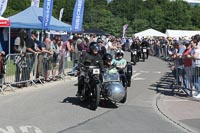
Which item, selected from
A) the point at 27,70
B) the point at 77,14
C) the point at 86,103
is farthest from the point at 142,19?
the point at 86,103

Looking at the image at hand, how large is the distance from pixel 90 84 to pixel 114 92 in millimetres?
643

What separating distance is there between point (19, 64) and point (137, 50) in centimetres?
1986

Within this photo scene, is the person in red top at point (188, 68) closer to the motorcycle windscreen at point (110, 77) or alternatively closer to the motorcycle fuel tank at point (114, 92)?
the motorcycle windscreen at point (110, 77)

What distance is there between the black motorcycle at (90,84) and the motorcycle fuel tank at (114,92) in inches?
12.7

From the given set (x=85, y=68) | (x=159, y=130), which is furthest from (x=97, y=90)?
(x=159, y=130)

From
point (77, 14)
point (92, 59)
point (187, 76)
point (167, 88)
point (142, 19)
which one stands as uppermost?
point (142, 19)

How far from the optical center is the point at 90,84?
11.4 metres

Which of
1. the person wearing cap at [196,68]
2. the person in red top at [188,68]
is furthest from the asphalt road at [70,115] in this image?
the person wearing cap at [196,68]

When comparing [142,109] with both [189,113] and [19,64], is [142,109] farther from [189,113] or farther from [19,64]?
[19,64]

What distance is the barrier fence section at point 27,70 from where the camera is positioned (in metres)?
14.6

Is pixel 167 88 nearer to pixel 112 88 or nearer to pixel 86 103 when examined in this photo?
pixel 86 103

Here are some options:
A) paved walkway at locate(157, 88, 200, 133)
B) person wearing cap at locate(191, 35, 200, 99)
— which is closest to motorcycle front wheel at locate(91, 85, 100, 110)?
paved walkway at locate(157, 88, 200, 133)

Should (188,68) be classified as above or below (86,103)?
above

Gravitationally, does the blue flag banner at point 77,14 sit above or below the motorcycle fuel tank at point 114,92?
above
